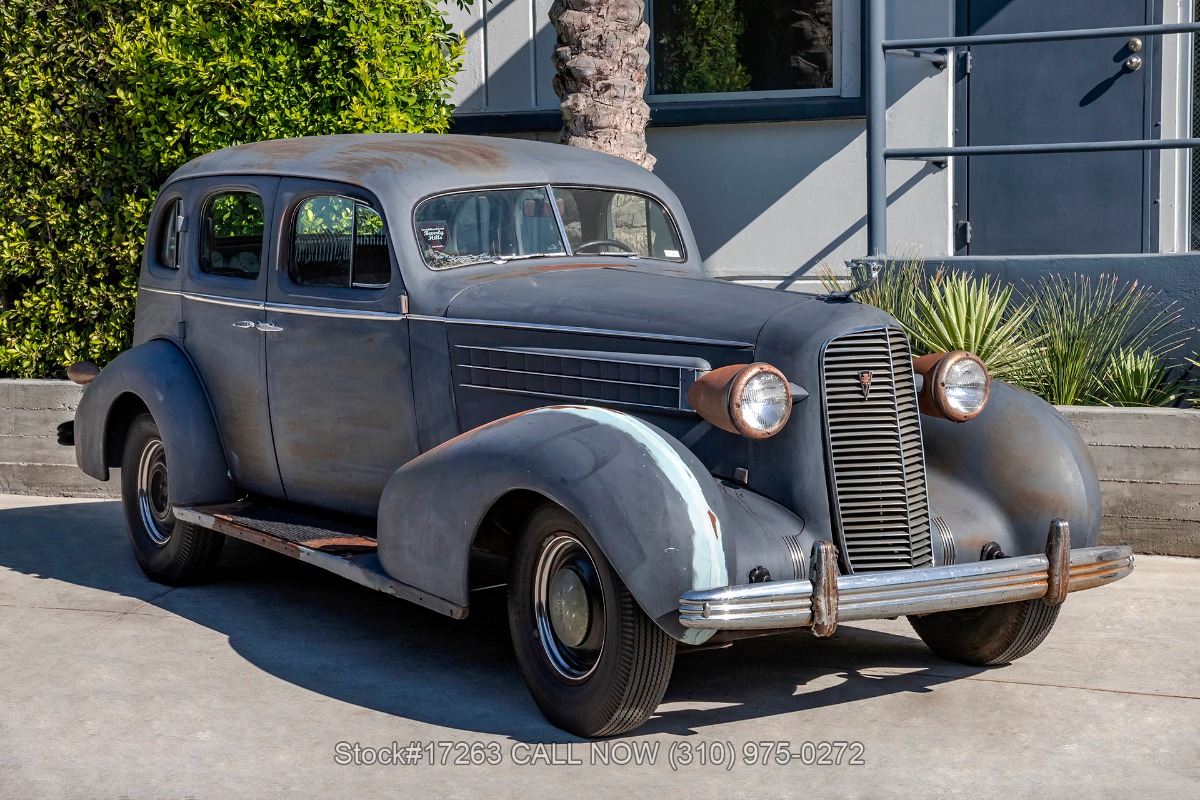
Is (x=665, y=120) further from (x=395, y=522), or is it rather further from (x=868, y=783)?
(x=868, y=783)

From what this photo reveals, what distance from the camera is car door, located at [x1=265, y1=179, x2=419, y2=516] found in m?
5.43

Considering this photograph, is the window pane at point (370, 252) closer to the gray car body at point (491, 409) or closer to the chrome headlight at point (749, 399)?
the gray car body at point (491, 409)

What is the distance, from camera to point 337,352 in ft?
18.3

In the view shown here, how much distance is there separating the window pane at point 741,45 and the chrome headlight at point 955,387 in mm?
5428

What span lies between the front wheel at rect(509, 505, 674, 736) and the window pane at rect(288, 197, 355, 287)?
1.69 metres

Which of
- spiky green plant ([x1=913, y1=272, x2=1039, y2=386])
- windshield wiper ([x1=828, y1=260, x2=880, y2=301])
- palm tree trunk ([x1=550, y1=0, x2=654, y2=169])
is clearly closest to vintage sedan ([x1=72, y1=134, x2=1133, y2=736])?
spiky green plant ([x1=913, y1=272, x2=1039, y2=386])

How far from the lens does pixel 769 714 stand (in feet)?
15.4

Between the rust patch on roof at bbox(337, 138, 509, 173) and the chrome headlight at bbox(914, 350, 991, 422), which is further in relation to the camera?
the rust patch on roof at bbox(337, 138, 509, 173)

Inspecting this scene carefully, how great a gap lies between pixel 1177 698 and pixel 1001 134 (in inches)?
224

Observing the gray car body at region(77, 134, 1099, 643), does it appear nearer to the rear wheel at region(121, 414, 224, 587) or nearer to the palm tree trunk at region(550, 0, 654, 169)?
the rear wheel at region(121, 414, 224, 587)

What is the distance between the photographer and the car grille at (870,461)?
452cm

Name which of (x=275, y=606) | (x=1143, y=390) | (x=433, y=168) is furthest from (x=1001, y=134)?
(x=275, y=606)

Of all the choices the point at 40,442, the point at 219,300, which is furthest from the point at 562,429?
the point at 40,442

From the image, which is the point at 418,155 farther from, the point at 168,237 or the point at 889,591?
the point at 889,591
